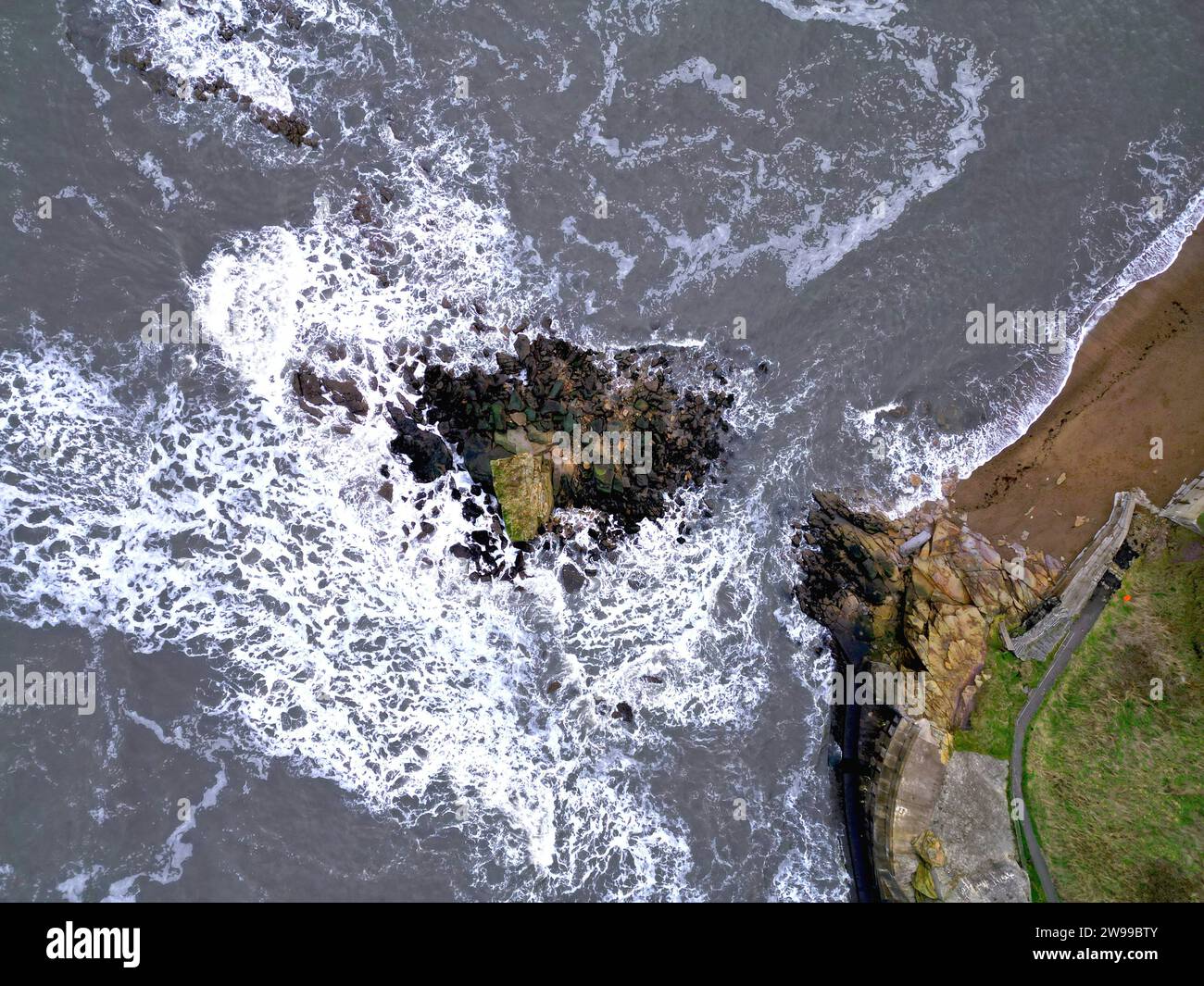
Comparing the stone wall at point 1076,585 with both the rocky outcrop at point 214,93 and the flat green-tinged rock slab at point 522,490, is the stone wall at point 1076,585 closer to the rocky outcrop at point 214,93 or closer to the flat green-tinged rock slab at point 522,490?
the flat green-tinged rock slab at point 522,490

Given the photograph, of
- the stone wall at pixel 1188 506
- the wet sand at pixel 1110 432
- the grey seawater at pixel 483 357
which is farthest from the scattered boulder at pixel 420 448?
the stone wall at pixel 1188 506

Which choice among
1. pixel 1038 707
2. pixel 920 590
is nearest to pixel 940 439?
pixel 920 590

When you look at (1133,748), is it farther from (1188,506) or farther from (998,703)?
(1188,506)

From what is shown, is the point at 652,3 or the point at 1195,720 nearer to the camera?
the point at 1195,720

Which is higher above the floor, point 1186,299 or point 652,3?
point 652,3

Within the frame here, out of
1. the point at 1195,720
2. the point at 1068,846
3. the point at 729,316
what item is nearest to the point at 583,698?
the point at 729,316

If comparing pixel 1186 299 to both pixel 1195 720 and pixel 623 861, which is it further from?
pixel 623 861
